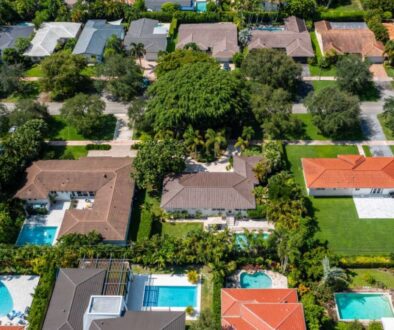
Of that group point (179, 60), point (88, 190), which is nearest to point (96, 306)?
point (88, 190)

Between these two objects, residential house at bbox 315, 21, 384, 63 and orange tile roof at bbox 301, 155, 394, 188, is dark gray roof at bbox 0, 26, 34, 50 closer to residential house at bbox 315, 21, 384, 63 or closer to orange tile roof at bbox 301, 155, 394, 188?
residential house at bbox 315, 21, 384, 63

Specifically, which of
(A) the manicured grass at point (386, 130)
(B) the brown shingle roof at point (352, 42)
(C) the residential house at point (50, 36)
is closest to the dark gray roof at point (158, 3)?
(C) the residential house at point (50, 36)

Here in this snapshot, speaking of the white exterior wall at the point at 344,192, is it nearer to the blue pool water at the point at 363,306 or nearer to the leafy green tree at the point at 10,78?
the blue pool water at the point at 363,306

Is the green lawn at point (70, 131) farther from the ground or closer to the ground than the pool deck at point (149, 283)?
farther from the ground

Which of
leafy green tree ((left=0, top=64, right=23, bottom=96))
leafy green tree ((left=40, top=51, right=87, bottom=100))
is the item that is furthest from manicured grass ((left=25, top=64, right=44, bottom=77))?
leafy green tree ((left=40, top=51, right=87, bottom=100))

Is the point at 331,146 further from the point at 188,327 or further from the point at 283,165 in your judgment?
the point at 188,327
